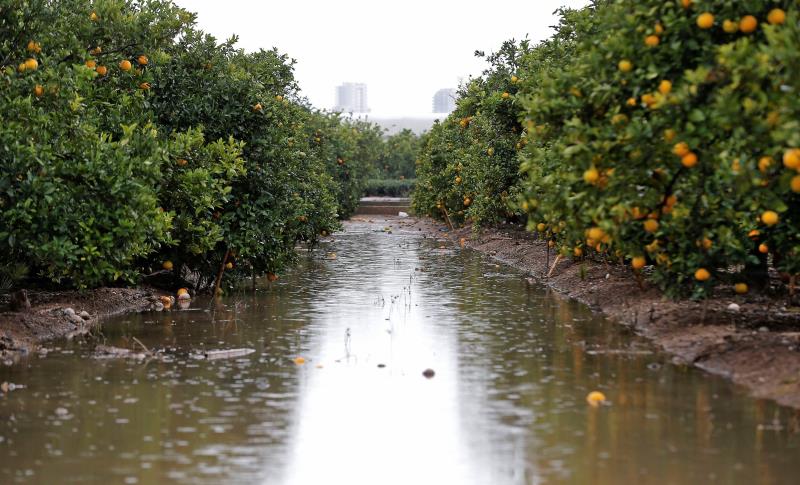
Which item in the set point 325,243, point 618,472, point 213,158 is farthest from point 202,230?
point 325,243

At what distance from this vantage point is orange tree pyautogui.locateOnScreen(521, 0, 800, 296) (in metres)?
8.74

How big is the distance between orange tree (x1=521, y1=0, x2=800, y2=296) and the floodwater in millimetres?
1543

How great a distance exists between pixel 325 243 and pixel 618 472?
87.6ft

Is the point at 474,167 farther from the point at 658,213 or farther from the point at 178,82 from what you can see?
the point at 658,213

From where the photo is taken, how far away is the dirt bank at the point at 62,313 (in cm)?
1246

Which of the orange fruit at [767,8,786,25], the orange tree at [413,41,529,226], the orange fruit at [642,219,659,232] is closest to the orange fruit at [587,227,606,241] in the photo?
the orange fruit at [642,219,659,232]

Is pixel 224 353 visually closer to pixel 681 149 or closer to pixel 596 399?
pixel 596 399

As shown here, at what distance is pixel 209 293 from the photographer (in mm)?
18016

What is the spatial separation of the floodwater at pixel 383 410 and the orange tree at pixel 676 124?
5.06ft

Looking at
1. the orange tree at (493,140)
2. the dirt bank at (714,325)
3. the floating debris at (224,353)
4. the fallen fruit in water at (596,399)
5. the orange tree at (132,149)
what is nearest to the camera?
the fallen fruit in water at (596,399)

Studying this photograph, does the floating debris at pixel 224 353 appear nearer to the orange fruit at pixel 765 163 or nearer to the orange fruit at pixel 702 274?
the orange fruit at pixel 702 274

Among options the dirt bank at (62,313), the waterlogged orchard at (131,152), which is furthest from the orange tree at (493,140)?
the dirt bank at (62,313)

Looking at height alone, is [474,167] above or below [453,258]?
above

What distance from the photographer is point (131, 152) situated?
45.0 feet
